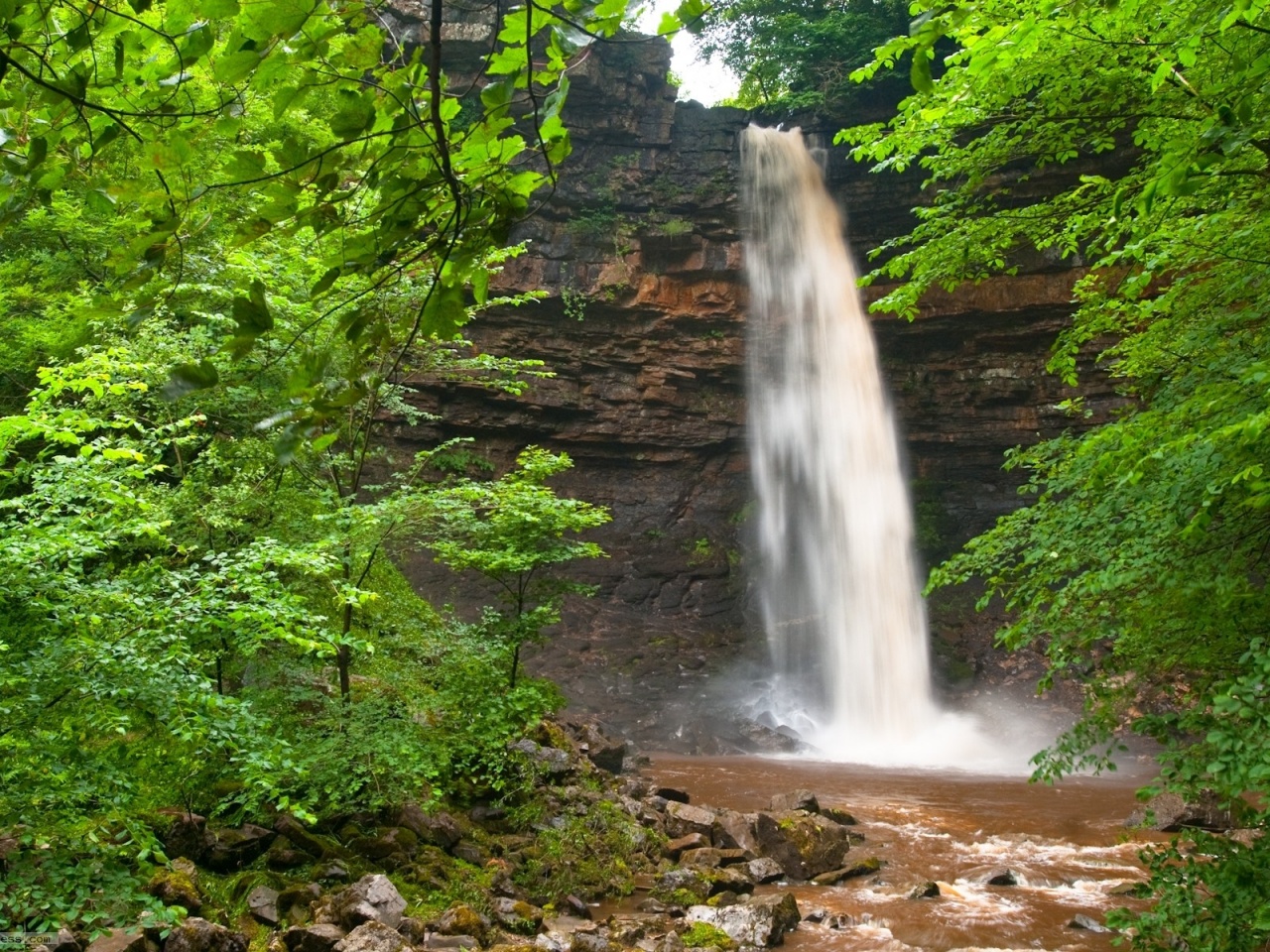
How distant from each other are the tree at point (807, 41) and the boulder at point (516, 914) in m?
19.1

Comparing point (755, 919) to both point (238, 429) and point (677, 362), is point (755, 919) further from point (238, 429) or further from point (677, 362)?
point (677, 362)

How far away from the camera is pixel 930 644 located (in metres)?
18.7

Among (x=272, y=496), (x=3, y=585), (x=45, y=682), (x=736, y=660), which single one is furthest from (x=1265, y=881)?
(x=736, y=660)

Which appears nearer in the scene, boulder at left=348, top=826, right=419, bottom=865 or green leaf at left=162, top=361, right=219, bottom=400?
green leaf at left=162, top=361, right=219, bottom=400

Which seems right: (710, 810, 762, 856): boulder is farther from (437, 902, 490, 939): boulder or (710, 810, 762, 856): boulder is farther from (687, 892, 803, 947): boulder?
(437, 902, 490, 939): boulder

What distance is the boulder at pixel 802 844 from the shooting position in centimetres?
757

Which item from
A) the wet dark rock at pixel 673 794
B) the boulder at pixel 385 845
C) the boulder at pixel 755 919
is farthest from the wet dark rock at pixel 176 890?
the wet dark rock at pixel 673 794

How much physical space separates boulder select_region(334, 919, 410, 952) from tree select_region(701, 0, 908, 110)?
19.7 m

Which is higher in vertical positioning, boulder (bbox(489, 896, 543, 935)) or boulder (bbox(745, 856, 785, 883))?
boulder (bbox(489, 896, 543, 935))

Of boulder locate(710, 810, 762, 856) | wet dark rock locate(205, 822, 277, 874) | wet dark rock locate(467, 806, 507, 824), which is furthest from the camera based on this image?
boulder locate(710, 810, 762, 856)

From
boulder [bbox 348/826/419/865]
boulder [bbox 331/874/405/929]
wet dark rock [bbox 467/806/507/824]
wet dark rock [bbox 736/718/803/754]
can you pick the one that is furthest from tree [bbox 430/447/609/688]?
wet dark rock [bbox 736/718/803/754]

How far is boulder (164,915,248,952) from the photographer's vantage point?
170 inches

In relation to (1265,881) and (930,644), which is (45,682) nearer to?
(1265,881)

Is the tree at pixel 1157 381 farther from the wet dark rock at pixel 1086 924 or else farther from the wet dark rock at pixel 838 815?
the wet dark rock at pixel 838 815
